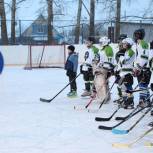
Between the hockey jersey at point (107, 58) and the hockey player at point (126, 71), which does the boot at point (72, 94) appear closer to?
the hockey jersey at point (107, 58)

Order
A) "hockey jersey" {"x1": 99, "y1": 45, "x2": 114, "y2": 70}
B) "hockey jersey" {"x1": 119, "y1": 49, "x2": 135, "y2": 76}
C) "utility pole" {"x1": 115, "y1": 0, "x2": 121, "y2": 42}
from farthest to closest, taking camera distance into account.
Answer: "utility pole" {"x1": 115, "y1": 0, "x2": 121, "y2": 42} → "hockey jersey" {"x1": 99, "y1": 45, "x2": 114, "y2": 70} → "hockey jersey" {"x1": 119, "y1": 49, "x2": 135, "y2": 76}

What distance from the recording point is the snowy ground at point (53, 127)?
629 centimetres

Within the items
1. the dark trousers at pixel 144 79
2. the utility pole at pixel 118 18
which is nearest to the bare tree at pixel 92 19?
the utility pole at pixel 118 18

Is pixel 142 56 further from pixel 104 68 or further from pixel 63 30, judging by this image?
pixel 63 30

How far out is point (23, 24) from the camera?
2469 centimetres

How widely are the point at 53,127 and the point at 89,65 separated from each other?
322cm

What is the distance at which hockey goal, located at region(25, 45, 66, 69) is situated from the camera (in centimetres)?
2088

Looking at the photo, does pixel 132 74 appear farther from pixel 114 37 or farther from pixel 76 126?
pixel 114 37

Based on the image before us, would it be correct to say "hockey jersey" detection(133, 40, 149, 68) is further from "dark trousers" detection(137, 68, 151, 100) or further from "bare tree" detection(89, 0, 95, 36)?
"bare tree" detection(89, 0, 95, 36)

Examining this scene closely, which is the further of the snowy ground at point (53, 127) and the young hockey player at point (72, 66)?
the young hockey player at point (72, 66)

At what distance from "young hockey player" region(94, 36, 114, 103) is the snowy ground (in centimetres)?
33

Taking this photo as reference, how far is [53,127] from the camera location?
766 centimetres

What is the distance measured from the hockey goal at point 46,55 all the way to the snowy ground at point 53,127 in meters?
8.61

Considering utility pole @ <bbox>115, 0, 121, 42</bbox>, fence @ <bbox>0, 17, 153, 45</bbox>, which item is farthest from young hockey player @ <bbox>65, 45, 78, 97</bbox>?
utility pole @ <bbox>115, 0, 121, 42</bbox>
